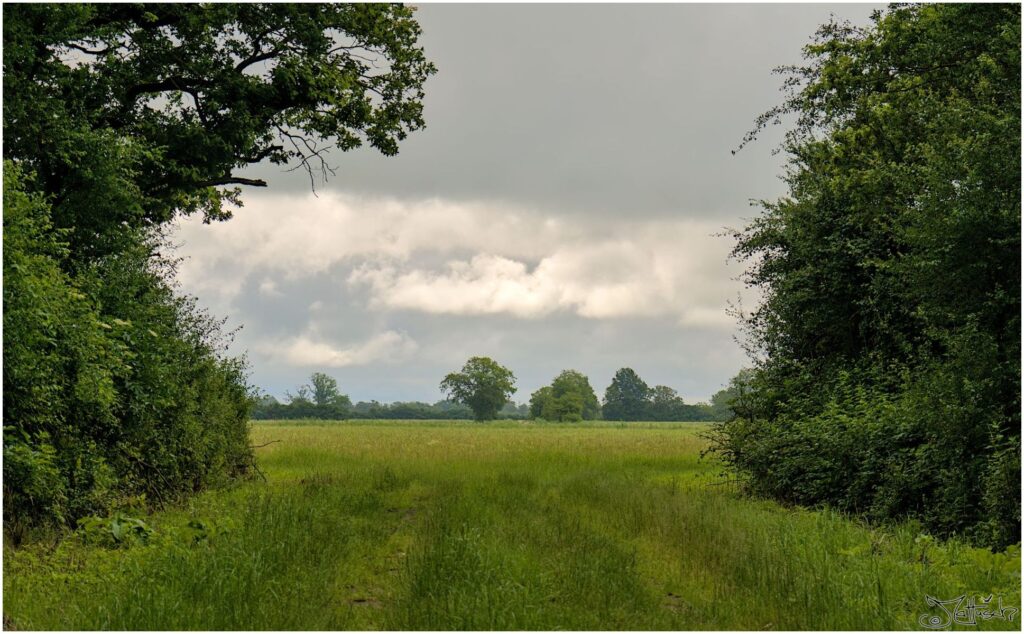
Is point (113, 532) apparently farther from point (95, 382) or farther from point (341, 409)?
point (341, 409)

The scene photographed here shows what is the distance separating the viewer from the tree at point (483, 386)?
138 m

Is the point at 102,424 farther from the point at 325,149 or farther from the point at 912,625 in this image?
the point at 912,625

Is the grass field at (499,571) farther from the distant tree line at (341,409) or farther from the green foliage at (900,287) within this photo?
the distant tree line at (341,409)

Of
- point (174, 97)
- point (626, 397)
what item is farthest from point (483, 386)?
point (174, 97)

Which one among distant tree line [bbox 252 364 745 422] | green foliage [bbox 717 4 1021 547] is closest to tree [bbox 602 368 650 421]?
distant tree line [bbox 252 364 745 422]

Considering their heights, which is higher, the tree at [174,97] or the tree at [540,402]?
the tree at [174,97]

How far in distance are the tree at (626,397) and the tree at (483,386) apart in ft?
138

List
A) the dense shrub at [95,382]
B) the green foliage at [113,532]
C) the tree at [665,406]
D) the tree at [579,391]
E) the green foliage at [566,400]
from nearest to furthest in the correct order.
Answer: the dense shrub at [95,382] → the green foliage at [113,532] → the green foliage at [566,400] → the tree at [579,391] → the tree at [665,406]

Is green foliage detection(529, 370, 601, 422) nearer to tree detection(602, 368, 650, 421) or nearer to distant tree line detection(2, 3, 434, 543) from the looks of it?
tree detection(602, 368, 650, 421)

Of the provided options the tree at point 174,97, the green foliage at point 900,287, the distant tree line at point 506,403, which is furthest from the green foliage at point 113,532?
the distant tree line at point 506,403

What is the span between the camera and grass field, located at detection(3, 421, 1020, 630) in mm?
6977

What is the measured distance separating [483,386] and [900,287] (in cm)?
12415

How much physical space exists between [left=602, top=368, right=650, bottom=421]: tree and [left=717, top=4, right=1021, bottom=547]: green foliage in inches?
5983

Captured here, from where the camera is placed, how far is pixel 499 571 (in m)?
8.26
